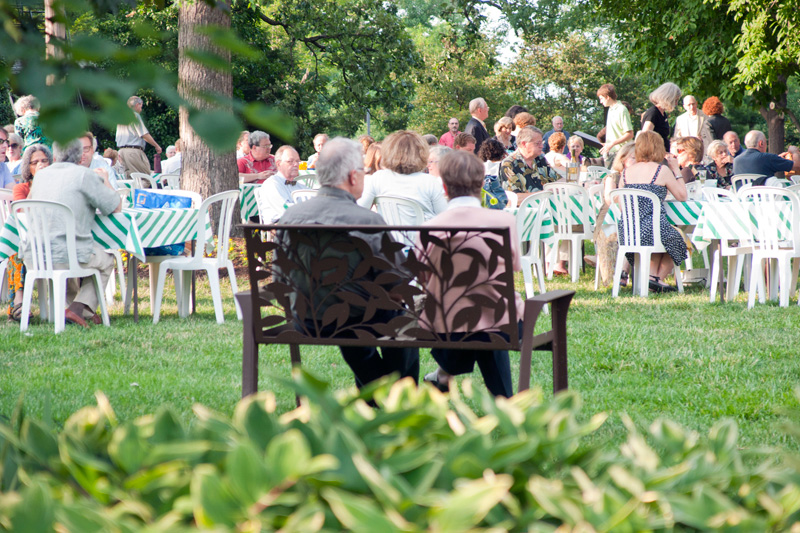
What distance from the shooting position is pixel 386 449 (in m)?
1.40

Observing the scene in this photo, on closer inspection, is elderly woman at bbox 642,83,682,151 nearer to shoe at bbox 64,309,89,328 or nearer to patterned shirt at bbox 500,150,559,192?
patterned shirt at bbox 500,150,559,192

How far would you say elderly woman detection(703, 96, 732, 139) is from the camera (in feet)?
41.2

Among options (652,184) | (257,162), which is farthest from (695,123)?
(257,162)

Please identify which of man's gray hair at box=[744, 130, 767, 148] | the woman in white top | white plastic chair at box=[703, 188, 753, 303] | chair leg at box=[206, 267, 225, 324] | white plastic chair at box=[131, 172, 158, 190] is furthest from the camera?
white plastic chair at box=[131, 172, 158, 190]

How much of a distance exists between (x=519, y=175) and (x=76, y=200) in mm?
4544

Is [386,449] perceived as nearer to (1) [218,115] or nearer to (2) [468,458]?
(2) [468,458]

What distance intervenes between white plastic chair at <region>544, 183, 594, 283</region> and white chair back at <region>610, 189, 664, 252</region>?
1.04 meters

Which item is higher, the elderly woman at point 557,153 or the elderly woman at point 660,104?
the elderly woman at point 660,104

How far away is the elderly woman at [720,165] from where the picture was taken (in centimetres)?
1046

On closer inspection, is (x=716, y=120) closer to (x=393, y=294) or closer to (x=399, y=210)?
(x=399, y=210)

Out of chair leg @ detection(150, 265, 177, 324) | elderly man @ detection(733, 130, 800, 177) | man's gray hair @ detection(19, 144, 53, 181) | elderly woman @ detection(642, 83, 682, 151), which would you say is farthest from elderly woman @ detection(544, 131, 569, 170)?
man's gray hair @ detection(19, 144, 53, 181)

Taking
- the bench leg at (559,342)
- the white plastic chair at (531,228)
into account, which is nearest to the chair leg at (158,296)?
the white plastic chair at (531,228)

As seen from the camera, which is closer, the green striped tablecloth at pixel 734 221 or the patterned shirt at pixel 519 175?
the green striped tablecloth at pixel 734 221

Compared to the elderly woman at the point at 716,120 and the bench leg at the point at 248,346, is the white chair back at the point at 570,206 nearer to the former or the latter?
the elderly woman at the point at 716,120
